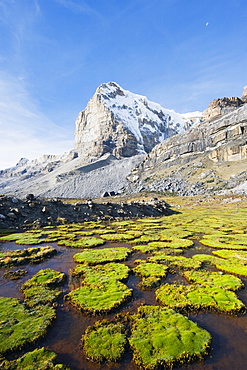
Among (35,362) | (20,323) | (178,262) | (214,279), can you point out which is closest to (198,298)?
(214,279)

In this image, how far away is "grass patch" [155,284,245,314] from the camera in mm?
10070

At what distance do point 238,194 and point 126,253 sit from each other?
103 meters

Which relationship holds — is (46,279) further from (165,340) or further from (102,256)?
(165,340)

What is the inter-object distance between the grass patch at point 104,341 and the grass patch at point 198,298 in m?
3.52

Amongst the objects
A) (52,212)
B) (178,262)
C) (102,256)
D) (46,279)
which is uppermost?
(52,212)

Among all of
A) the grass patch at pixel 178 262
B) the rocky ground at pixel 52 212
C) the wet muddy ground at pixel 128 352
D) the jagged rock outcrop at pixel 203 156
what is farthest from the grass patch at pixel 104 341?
the jagged rock outcrop at pixel 203 156

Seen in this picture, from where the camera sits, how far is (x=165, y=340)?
7.58 metres

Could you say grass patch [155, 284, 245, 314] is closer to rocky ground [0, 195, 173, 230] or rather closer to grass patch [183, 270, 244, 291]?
grass patch [183, 270, 244, 291]

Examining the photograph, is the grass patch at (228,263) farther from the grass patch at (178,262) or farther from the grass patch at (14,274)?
the grass patch at (14,274)

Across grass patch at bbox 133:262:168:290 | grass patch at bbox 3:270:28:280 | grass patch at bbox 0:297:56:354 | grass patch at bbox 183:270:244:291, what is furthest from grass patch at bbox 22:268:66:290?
grass patch at bbox 183:270:244:291

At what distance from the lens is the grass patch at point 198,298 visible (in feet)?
33.0

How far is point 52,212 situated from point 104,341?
39663mm

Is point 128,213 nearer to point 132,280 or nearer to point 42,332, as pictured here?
point 132,280

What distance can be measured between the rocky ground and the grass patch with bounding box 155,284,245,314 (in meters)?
32.5
